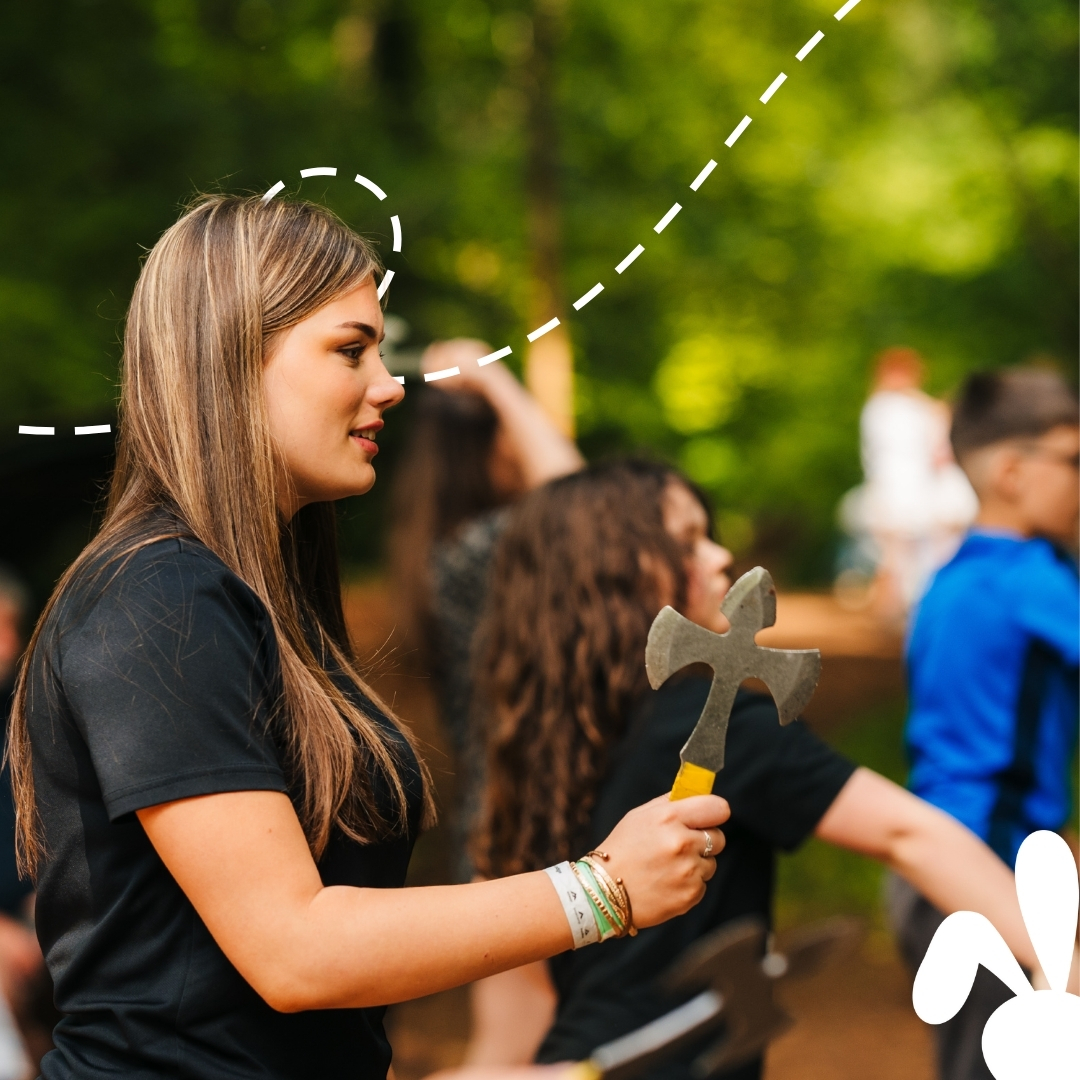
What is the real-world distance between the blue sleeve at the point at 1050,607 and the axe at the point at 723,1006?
1048 mm

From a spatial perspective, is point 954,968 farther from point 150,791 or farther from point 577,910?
point 150,791

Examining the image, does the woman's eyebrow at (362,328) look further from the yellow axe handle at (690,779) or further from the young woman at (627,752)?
the young woman at (627,752)

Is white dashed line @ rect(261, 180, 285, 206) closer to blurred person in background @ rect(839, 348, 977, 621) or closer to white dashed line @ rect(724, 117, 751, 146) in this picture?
white dashed line @ rect(724, 117, 751, 146)

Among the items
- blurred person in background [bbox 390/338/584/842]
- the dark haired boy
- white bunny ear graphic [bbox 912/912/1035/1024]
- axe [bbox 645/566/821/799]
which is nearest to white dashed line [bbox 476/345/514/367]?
axe [bbox 645/566/821/799]

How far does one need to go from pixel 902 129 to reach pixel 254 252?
1212 centimetres

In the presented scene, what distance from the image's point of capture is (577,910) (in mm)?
1322

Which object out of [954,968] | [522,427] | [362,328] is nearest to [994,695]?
[954,968]

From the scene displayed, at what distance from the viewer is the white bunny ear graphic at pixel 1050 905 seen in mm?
1997

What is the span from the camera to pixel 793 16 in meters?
10.5

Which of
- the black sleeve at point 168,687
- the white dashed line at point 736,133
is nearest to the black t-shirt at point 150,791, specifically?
the black sleeve at point 168,687

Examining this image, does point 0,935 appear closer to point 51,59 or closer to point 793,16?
point 51,59

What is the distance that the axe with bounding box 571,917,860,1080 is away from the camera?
1938 mm

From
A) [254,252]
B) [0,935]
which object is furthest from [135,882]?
[0,935]

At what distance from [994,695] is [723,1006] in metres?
1.25
